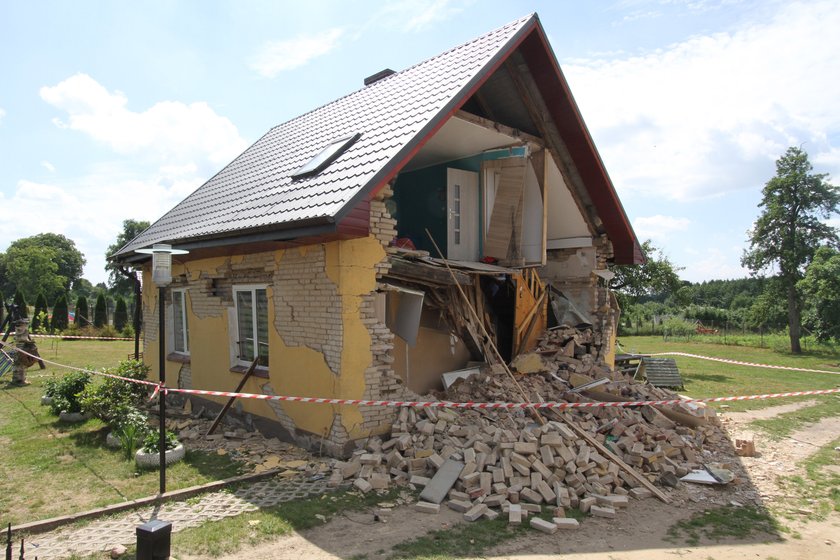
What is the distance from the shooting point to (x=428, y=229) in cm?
1059

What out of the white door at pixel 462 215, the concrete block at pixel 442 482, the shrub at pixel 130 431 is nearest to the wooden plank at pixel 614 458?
the concrete block at pixel 442 482

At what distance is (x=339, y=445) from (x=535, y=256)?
5.25 m

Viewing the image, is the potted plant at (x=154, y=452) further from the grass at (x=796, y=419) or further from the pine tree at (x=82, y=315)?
the pine tree at (x=82, y=315)

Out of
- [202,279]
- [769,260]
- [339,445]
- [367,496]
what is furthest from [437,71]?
[769,260]

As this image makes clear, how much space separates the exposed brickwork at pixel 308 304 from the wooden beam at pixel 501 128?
3499 mm

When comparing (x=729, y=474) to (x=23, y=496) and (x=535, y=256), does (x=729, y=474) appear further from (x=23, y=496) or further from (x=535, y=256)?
(x=23, y=496)

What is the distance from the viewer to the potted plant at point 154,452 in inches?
275

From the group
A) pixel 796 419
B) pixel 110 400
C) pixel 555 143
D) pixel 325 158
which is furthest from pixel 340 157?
pixel 796 419

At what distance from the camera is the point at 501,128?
9.63 metres

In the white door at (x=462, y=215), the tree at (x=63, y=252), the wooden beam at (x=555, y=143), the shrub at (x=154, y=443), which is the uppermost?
the tree at (x=63, y=252)

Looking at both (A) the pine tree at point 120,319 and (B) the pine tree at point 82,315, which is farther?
(B) the pine tree at point 82,315

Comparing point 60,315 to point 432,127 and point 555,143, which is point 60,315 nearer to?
point 555,143

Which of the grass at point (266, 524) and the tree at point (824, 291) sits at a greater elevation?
the tree at point (824, 291)

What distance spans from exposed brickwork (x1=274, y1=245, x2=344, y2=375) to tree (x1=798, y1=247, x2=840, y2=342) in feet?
99.7
